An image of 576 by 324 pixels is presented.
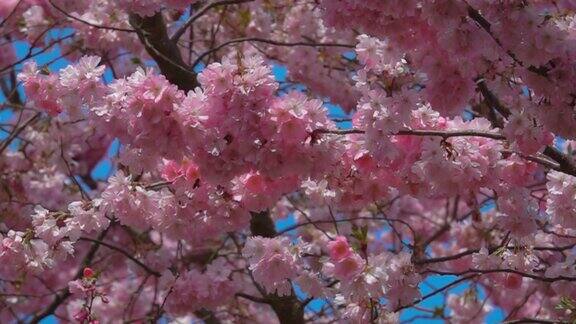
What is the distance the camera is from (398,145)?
10.6 ft

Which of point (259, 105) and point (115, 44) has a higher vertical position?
point (115, 44)

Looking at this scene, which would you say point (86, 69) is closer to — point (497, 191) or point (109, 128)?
point (109, 128)

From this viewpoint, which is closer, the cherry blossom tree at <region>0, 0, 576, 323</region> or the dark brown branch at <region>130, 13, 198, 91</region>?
the cherry blossom tree at <region>0, 0, 576, 323</region>

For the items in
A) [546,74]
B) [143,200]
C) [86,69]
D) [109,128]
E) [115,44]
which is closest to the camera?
[546,74]

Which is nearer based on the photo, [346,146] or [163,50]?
[346,146]

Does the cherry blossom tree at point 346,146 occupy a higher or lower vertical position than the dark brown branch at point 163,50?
lower

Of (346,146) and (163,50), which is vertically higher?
(163,50)

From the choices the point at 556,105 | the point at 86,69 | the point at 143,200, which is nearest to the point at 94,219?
the point at 143,200

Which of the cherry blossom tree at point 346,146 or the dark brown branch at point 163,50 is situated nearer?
the cherry blossom tree at point 346,146

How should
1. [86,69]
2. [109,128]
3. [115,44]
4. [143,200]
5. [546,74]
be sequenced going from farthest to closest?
[115,44]
[143,200]
[86,69]
[109,128]
[546,74]

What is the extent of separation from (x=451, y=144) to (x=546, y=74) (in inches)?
20.3

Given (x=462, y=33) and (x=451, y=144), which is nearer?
(x=462, y=33)

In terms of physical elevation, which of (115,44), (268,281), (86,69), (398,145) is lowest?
(268,281)

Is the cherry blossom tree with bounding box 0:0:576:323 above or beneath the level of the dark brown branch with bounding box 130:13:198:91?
beneath
